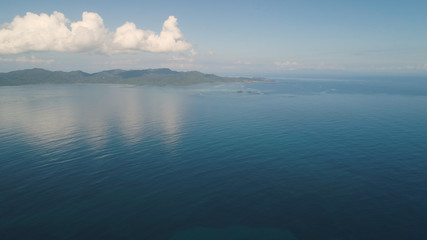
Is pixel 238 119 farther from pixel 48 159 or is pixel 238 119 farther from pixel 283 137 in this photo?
pixel 48 159

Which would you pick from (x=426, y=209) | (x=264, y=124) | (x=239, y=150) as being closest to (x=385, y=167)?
(x=426, y=209)

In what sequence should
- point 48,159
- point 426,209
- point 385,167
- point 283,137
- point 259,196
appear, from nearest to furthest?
1. point 426,209
2. point 259,196
3. point 385,167
4. point 48,159
5. point 283,137

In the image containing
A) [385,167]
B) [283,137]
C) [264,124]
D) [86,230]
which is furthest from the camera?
[264,124]

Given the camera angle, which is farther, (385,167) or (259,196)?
(385,167)

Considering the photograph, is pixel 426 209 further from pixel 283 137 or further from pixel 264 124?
pixel 264 124

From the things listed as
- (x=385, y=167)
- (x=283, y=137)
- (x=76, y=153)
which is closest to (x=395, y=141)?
(x=385, y=167)

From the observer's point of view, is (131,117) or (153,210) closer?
(153,210)

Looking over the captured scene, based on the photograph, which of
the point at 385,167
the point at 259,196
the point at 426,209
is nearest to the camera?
the point at 426,209

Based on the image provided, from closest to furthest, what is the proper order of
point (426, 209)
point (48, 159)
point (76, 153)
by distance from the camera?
point (426, 209) < point (48, 159) < point (76, 153)
